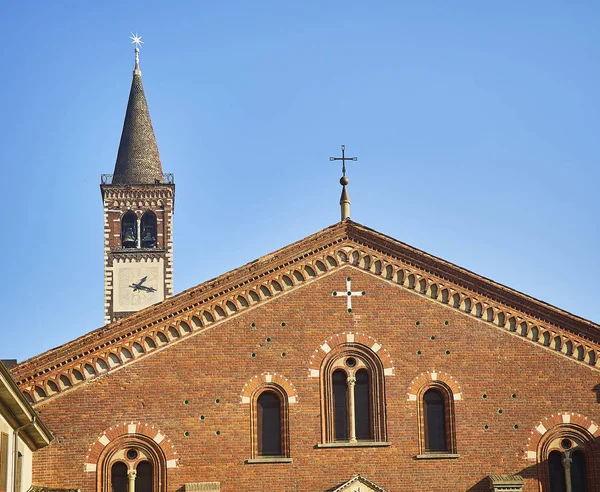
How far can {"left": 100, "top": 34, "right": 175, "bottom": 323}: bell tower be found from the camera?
2391 inches

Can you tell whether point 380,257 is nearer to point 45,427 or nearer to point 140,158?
point 45,427

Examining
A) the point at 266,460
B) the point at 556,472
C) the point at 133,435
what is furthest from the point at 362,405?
the point at 133,435

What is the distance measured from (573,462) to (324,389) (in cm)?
654

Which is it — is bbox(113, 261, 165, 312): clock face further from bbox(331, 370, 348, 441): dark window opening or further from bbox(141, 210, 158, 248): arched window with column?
bbox(331, 370, 348, 441): dark window opening

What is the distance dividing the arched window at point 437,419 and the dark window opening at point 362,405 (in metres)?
1.31

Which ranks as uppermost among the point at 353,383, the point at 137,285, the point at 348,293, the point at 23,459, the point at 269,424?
the point at 137,285

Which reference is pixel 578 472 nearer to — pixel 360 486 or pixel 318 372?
pixel 360 486

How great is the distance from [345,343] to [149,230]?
3452 centimetres

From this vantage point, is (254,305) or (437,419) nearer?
(437,419)

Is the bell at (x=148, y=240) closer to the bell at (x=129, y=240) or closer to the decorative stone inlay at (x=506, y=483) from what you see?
the bell at (x=129, y=240)

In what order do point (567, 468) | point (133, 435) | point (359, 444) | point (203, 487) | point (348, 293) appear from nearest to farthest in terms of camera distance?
1. point (203, 487)
2. point (133, 435)
3. point (359, 444)
4. point (567, 468)
5. point (348, 293)

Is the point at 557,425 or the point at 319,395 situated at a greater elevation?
the point at 319,395

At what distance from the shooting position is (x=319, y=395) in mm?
29172

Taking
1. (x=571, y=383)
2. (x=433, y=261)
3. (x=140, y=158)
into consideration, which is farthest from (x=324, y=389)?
(x=140, y=158)
